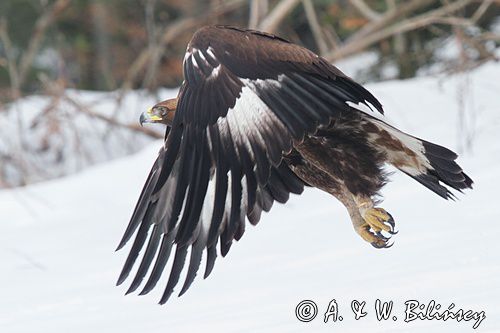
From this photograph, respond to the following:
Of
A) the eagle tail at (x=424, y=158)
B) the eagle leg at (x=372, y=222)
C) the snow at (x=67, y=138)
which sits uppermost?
the snow at (x=67, y=138)

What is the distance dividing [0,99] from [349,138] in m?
8.07

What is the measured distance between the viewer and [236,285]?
5941mm

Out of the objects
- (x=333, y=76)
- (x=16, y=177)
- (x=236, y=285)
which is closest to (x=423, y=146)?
(x=333, y=76)

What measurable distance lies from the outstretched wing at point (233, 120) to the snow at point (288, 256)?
2.02 ft

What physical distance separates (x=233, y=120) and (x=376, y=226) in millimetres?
1249

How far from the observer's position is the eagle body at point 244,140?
14.0 feet

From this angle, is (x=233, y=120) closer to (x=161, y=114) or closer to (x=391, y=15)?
(x=161, y=114)

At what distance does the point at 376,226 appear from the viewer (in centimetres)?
527

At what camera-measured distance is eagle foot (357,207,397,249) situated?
527 centimetres

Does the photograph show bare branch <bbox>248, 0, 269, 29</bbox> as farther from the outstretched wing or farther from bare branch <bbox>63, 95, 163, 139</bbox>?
the outstretched wing

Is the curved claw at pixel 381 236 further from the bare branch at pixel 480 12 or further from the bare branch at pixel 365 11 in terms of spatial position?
the bare branch at pixel 365 11

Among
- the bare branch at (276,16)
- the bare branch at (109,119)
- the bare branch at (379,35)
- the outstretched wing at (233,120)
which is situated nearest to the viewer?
the outstretched wing at (233,120)

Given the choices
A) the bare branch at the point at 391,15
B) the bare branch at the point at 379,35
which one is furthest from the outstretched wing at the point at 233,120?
the bare branch at the point at 391,15

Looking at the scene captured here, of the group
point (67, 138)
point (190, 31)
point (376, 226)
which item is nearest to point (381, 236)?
point (376, 226)
